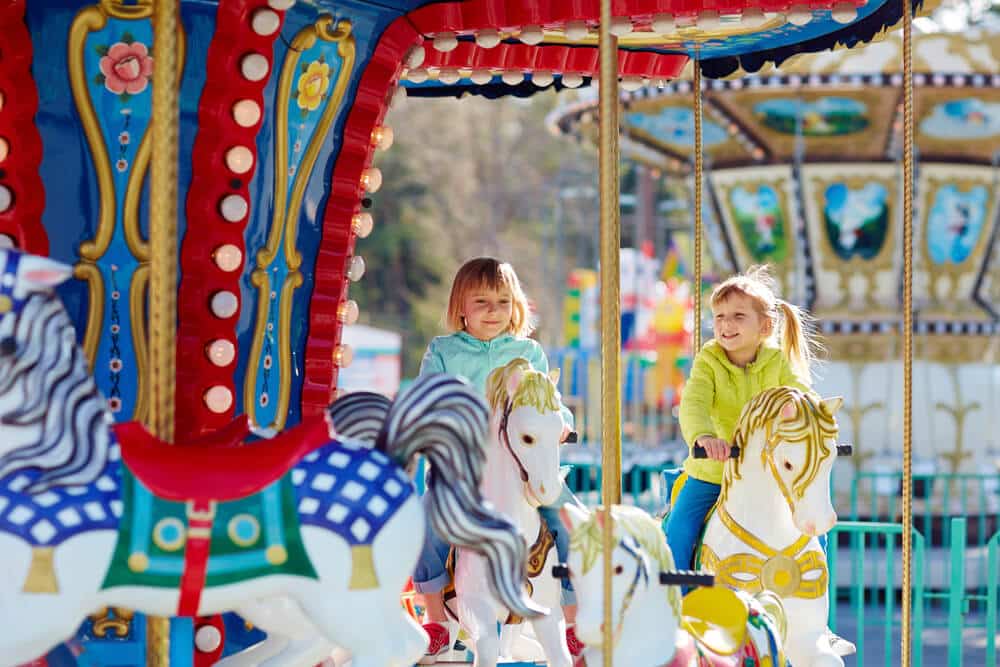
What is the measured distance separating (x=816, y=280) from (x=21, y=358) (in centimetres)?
860

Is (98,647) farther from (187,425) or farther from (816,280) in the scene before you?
(816,280)

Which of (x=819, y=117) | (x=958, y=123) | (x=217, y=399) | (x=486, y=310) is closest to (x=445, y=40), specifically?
(x=486, y=310)

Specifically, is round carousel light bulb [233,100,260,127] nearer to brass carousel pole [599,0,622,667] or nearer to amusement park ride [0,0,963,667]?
amusement park ride [0,0,963,667]

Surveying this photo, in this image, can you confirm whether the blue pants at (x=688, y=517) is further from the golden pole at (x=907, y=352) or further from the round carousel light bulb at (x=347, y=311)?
the round carousel light bulb at (x=347, y=311)

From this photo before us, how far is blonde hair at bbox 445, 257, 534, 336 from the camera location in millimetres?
4902

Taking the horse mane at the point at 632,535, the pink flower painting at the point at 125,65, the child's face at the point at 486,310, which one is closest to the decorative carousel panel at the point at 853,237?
the child's face at the point at 486,310

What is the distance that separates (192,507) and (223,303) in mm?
885

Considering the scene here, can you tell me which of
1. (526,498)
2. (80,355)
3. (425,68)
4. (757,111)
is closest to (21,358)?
(80,355)

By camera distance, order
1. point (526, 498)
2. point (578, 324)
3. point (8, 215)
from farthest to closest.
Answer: point (578, 324)
point (526, 498)
point (8, 215)

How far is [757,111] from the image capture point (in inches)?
421

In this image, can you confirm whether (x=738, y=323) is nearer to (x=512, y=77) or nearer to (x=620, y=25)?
(x=620, y=25)

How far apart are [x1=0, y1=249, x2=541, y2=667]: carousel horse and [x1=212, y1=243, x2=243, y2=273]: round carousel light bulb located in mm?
721

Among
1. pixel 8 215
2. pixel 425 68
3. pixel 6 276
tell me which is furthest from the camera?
pixel 425 68

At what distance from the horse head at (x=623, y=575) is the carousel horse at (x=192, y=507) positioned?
24 centimetres
